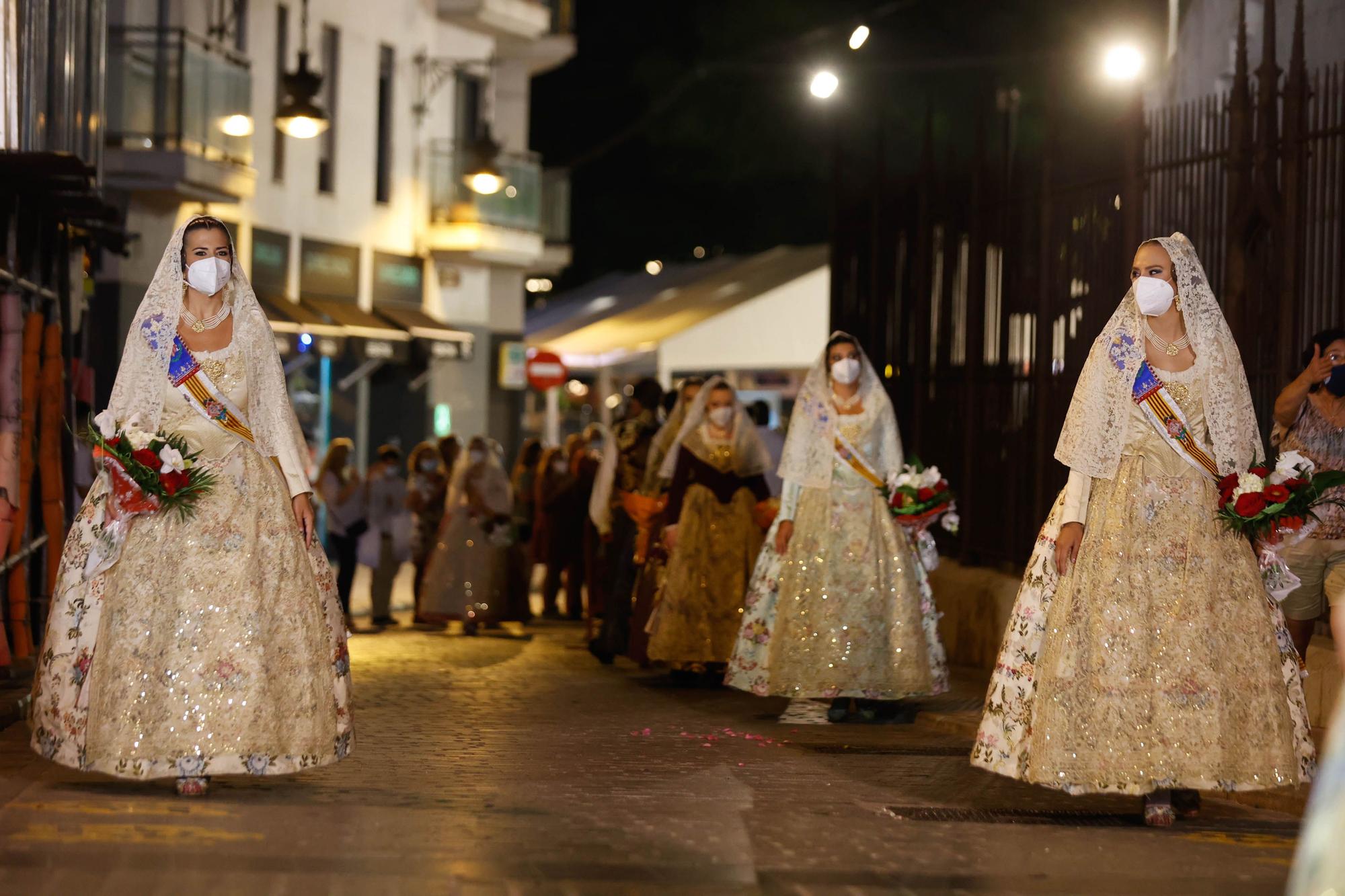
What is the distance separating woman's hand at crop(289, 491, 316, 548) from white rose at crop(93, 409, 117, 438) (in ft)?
2.48

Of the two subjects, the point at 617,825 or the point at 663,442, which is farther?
the point at 663,442

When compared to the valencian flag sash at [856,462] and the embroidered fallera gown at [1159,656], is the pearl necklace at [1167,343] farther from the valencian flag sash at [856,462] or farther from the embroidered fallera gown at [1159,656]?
the valencian flag sash at [856,462]

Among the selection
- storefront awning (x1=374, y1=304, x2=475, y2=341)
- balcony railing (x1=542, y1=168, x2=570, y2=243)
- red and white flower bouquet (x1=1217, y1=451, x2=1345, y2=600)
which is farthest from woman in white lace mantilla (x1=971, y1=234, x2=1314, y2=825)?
balcony railing (x1=542, y1=168, x2=570, y2=243)

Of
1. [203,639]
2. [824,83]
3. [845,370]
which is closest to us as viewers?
[203,639]

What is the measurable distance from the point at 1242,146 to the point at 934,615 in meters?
3.01

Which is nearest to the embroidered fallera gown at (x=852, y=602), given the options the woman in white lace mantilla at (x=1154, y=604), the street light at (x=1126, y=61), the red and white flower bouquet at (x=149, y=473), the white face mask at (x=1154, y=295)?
the street light at (x=1126, y=61)

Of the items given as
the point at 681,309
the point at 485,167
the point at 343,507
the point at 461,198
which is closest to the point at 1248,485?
the point at 343,507

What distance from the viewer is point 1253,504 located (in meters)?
7.92

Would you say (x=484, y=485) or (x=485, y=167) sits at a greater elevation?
(x=485, y=167)

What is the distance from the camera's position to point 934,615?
11.6 m

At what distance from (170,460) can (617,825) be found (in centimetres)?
221

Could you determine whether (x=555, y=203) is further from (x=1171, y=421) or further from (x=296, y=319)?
(x=1171, y=421)

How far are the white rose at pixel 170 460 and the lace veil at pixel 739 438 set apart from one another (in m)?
5.69

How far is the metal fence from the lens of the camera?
10.8 meters
